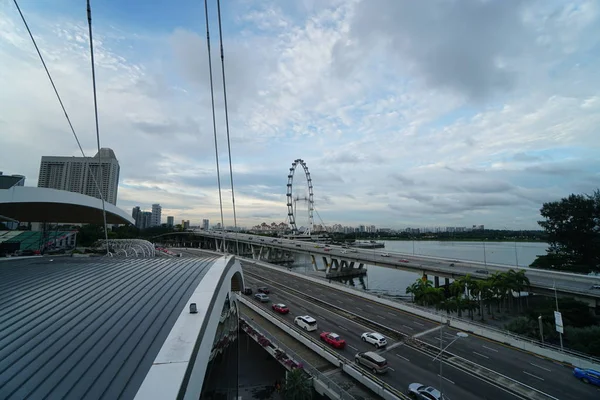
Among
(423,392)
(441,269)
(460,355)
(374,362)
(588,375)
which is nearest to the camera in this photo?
(423,392)

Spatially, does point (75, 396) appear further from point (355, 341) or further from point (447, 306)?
point (447, 306)

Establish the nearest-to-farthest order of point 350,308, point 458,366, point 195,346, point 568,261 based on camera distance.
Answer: point 195,346, point 458,366, point 350,308, point 568,261

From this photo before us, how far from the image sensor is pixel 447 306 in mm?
29172

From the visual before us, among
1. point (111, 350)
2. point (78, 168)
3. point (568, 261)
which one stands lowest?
point (568, 261)

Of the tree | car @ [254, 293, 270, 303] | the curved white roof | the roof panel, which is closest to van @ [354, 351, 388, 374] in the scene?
the roof panel

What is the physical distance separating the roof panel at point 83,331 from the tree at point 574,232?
221ft

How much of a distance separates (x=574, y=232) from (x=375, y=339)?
186 ft

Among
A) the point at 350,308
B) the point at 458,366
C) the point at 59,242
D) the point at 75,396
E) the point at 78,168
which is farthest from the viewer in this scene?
the point at 78,168

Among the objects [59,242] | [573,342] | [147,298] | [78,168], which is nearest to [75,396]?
[147,298]

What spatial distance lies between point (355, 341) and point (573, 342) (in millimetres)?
17057

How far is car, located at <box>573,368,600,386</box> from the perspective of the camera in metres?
15.0

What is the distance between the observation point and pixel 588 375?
1523 centimetres

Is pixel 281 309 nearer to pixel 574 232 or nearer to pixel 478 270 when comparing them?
pixel 478 270

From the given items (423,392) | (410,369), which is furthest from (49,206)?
(410,369)
